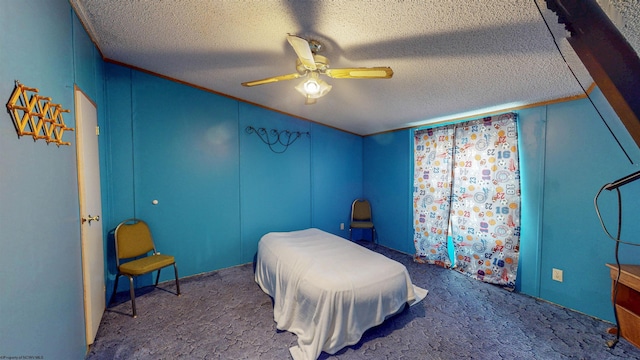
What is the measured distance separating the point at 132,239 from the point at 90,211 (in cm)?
79

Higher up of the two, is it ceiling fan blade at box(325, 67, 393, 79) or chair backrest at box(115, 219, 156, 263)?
ceiling fan blade at box(325, 67, 393, 79)

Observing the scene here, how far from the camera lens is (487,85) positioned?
2223 millimetres

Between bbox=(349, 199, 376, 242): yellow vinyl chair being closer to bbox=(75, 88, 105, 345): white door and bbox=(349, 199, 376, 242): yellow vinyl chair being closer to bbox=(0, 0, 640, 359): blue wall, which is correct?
bbox=(0, 0, 640, 359): blue wall

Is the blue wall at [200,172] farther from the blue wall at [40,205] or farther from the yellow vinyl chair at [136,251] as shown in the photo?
the blue wall at [40,205]

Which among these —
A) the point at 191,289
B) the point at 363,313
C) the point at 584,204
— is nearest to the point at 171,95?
the point at 191,289

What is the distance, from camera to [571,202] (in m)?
2.32

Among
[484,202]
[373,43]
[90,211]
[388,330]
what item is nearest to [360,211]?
[484,202]

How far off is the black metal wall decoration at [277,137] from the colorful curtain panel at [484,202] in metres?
2.13

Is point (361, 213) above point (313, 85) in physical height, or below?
below

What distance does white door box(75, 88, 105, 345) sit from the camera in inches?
67.4

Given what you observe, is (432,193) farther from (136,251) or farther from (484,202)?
(136,251)

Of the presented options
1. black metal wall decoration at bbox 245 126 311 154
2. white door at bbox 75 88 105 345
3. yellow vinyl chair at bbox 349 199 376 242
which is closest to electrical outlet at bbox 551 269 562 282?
yellow vinyl chair at bbox 349 199 376 242

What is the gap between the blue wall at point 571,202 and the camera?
6.74 ft

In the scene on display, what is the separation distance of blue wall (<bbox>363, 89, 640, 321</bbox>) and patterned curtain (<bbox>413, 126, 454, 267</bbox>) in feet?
2.77
